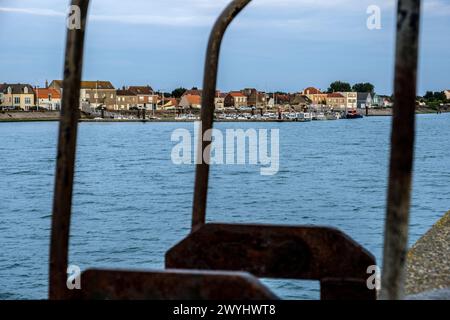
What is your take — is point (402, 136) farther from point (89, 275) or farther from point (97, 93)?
point (97, 93)

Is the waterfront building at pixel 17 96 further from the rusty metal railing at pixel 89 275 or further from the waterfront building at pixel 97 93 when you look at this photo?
the rusty metal railing at pixel 89 275

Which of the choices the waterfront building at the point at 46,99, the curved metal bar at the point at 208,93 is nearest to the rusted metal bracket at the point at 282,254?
the curved metal bar at the point at 208,93

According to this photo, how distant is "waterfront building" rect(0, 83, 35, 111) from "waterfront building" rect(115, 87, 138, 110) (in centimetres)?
2439

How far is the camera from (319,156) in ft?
239

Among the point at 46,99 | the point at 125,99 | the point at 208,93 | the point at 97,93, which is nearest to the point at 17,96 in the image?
the point at 46,99

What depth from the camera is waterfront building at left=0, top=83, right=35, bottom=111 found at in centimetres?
17004

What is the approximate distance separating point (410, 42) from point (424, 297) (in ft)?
12.4

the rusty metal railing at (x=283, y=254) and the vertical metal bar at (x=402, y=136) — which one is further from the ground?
the vertical metal bar at (x=402, y=136)

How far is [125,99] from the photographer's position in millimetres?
197125

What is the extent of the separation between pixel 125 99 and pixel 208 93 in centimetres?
19363

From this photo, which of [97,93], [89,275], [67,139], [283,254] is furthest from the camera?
[97,93]

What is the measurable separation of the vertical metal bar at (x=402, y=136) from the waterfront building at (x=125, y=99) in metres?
193

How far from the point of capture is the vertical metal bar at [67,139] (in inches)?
156

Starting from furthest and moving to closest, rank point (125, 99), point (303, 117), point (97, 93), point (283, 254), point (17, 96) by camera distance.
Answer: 1. point (125, 99)
2. point (303, 117)
3. point (97, 93)
4. point (17, 96)
5. point (283, 254)
